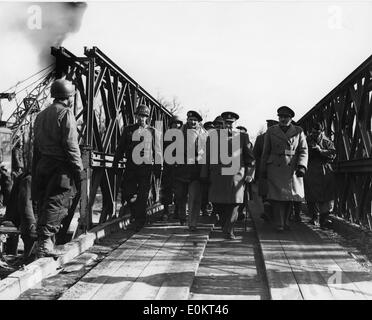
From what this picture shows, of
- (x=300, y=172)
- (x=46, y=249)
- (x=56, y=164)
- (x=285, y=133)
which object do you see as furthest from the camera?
(x=285, y=133)

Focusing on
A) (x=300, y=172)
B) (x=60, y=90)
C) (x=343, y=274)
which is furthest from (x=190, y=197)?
(x=343, y=274)

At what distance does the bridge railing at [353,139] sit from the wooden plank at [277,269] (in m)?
1.55

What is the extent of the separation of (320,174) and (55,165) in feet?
15.5

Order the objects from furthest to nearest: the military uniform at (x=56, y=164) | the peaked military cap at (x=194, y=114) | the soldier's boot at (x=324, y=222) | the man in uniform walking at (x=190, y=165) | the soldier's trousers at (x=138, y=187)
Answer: the soldier's boot at (x=324, y=222) < the peaked military cap at (x=194, y=114) < the man in uniform walking at (x=190, y=165) < the soldier's trousers at (x=138, y=187) < the military uniform at (x=56, y=164)

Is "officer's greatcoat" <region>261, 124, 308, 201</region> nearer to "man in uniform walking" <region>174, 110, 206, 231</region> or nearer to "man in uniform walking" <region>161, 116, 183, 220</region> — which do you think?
"man in uniform walking" <region>174, 110, 206, 231</region>

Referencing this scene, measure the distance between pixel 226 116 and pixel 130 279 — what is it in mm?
3196

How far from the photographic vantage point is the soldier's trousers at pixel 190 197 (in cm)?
713

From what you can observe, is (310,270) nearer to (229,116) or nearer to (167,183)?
(229,116)

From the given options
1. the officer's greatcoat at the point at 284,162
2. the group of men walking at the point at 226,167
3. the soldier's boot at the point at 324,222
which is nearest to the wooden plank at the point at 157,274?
the group of men walking at the point at 226,167

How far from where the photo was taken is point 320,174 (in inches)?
321

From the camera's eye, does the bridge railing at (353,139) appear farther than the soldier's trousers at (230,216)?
Yes

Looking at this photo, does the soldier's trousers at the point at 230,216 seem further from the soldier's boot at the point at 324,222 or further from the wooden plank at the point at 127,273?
the soldier's boot at the point at 324,222

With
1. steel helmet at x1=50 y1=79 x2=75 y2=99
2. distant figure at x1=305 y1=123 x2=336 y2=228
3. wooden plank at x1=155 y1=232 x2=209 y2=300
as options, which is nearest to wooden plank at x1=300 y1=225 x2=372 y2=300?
wooden plank at x1=155 y1=232 x2=209 y2=300

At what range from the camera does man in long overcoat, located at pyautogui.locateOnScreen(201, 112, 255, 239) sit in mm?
6723
